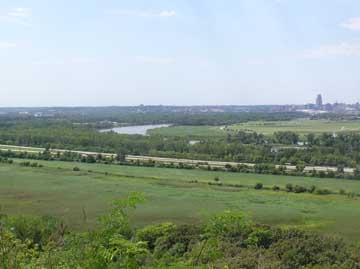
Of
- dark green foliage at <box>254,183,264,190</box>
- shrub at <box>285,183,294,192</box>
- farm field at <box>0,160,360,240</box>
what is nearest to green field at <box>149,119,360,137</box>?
farm field at <box>0,160,360,240</box>

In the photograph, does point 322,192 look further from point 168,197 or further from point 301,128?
point 301,128

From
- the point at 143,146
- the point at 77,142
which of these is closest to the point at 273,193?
the point at 143,146

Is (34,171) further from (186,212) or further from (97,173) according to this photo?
(186,212)

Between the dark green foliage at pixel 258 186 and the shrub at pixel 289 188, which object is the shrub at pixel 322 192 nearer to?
the shrub at pixel 289 188

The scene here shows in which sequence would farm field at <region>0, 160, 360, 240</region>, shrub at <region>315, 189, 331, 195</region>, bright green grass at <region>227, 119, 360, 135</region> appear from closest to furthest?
farm field at <region>0, 160, 360, 240</region> → shrub at <region>315, 189, 331, 195</region> → bright green grass at <region>227, 119, 360, 135</region>

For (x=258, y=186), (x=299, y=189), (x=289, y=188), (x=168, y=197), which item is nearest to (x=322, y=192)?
(x=299, y=189)

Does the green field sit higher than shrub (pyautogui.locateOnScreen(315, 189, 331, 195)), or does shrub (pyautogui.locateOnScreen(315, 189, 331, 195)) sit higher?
the green field

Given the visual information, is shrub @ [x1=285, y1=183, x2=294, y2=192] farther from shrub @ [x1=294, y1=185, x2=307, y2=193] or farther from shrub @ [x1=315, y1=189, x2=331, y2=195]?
shrub @ [x1=315, y1=189, x2=331, y2=195]

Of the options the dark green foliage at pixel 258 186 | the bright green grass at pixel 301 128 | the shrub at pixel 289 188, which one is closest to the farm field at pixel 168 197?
the dark green foliage at pixel 258 186

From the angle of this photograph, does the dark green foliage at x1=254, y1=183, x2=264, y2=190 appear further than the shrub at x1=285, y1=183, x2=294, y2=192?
Yes
